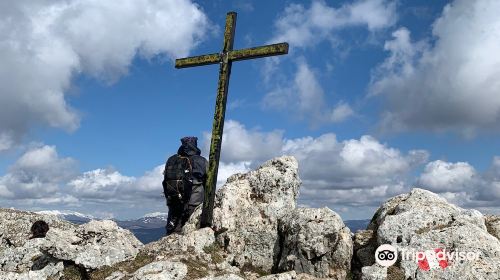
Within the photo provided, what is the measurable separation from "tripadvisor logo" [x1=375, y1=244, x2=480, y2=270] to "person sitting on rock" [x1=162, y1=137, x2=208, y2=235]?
958 centimetres

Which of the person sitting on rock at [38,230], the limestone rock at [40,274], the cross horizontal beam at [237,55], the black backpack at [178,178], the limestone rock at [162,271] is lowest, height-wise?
the limestone rock at [40,274]

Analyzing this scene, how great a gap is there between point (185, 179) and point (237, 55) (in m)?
6.56

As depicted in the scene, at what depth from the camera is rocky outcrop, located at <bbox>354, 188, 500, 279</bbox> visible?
43.7ft

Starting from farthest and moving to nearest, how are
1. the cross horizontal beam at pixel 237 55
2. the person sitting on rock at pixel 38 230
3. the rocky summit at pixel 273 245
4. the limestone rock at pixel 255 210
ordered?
the person sitting on rock at pixel 38 230, the cross horizontal beam at pixel 237 55, the limestone rock at pixel 255 210, the rocky summit at pixel 273 245

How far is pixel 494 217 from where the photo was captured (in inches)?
720

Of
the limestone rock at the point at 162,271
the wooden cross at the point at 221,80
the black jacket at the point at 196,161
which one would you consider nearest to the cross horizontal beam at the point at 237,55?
the wooden cross at the point at 221,80

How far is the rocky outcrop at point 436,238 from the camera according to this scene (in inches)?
524

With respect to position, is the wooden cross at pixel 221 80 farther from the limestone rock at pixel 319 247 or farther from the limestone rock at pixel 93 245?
the limestone rock at pixel 319 247

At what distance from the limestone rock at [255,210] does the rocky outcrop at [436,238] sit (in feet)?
12.3

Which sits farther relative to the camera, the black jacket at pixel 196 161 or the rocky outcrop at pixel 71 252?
the black jacket at pixel 196 161

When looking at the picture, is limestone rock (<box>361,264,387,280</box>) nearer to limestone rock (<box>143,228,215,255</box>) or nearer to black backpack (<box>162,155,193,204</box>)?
limestone rock (<box>143,228,215,255</box>)

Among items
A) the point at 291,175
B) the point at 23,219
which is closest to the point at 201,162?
the point at 291,175

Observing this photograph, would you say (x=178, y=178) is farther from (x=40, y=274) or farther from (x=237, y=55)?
(x=40, y=274)

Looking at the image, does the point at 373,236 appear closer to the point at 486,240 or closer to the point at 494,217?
the point at 486,240
